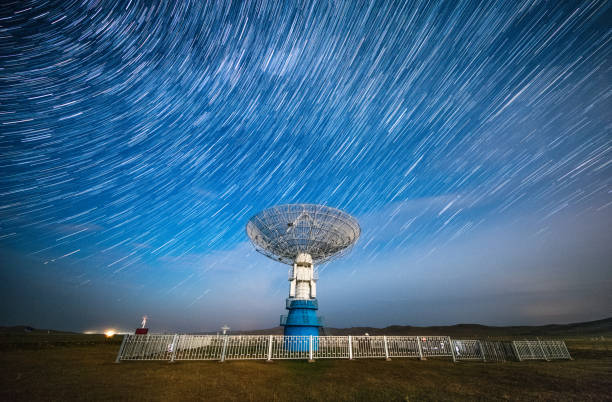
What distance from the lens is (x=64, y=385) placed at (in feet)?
21.9

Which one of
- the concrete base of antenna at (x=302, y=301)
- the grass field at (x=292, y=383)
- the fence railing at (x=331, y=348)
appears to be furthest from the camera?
the concrete base of antenna at (x=302, y=301)

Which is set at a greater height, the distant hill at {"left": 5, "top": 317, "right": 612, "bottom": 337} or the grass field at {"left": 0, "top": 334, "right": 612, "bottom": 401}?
the distant hill at {"left": 5, "top": 317, "right": 612, "bottom": 337}

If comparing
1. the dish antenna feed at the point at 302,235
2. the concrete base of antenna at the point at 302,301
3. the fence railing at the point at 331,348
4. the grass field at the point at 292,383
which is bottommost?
the grass field at the point at 292,383

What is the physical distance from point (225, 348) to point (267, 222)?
11706 millimetres

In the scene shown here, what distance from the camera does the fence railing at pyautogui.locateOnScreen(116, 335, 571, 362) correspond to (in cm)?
1124

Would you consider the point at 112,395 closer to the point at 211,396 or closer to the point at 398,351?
the point at 211,396

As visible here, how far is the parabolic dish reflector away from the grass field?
40.7 feet

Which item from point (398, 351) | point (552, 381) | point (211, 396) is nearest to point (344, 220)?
point (398, 351)

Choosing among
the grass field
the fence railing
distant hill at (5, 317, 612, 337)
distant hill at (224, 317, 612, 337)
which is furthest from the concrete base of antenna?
distant hill at (224, 317, 612, 337)

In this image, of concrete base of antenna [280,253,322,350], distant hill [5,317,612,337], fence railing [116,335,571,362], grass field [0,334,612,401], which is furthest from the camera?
distant hill [5,317,612,337]

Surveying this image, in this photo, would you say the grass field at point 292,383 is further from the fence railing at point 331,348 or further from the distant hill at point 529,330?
the distant hill at point 529,330

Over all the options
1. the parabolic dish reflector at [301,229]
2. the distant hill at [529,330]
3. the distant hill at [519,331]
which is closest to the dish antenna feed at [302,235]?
the parabolic dish reflector at [301,229]

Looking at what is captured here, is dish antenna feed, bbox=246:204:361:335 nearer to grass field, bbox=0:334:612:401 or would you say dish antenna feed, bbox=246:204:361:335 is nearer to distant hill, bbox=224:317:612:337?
grass field, bbox=0:334:612:401

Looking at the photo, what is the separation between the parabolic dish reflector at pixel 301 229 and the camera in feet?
72.2
